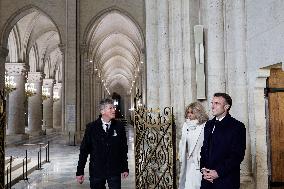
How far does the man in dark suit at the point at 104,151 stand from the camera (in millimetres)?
4520

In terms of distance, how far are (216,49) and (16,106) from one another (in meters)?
18.5

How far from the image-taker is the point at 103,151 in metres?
4.55

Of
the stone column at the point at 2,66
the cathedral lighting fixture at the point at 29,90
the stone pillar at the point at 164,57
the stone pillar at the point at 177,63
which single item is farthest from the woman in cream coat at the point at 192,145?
the cathedral lighting fixture at the point at 29,90

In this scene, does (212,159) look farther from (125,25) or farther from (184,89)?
(125,25)

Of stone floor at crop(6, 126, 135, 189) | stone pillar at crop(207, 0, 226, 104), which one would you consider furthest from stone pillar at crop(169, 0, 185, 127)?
stone floor at crop(6, 126, 135, 189)

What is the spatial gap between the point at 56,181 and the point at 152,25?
4911 millimetres

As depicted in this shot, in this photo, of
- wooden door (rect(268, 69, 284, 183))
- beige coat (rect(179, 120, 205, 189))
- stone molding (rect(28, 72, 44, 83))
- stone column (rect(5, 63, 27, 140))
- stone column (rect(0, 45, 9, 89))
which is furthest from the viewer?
stone molding (rect(28, 72, 44, 83))

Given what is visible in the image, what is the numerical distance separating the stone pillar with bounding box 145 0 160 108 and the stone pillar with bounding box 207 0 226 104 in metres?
3.26

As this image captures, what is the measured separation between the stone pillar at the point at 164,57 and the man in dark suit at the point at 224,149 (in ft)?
15.6

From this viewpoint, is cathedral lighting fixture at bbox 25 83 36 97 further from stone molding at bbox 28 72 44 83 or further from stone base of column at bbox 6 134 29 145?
stone base of column at bbox 6 134 29 145

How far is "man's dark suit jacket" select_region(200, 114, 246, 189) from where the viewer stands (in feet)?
11.9

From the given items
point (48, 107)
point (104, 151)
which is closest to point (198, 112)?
point (104, 151)

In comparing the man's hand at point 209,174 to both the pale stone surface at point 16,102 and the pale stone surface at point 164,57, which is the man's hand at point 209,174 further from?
the pale stone surface at point 16,102

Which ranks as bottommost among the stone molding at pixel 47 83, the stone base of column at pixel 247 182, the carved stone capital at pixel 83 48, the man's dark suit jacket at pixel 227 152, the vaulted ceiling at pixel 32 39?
the stone base of column at pixel 247 182
